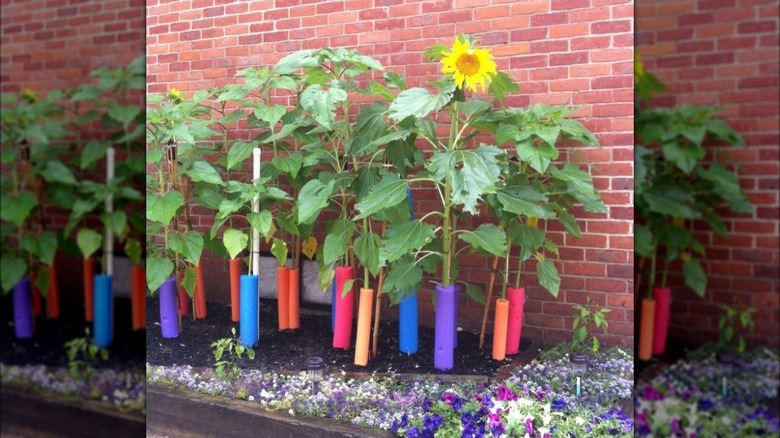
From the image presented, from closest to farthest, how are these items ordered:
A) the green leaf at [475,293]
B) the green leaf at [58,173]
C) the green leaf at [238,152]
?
the green leaf at [58,173]
the green leaf at [475,293]
the green leaf at [238,152]

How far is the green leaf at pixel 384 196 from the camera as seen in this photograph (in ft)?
5.39

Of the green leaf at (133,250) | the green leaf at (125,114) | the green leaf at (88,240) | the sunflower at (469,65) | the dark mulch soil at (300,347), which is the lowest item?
the dark mulch soil at (300,347)

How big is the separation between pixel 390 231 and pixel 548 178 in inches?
16.2

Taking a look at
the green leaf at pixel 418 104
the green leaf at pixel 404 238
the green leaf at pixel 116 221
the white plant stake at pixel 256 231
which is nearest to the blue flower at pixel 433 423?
the green leaf at pixel 404 238

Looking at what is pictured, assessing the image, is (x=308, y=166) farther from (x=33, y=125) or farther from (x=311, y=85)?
(x=33, y=125)

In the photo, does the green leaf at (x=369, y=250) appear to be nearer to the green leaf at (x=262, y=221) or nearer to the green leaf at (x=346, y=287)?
the green leaf at (x=346, y=287)

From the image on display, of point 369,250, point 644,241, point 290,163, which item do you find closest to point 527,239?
→ point 369,250

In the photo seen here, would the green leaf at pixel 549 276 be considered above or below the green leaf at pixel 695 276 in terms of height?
below

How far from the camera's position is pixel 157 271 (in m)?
2.02

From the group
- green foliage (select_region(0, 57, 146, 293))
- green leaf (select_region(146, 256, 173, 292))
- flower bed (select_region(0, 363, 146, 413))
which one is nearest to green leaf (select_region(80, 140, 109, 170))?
green foliage (select_region(0, 57, 146, 293))

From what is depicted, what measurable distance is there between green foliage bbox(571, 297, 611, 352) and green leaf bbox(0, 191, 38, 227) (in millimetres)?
1162

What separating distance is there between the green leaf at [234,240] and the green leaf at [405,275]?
0.50 meters

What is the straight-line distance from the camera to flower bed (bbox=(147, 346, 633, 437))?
159 centimetres

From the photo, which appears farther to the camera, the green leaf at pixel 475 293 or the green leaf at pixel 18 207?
the green leaf at pixel 475 293
